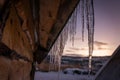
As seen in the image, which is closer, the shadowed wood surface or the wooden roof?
the shadowed wood surface

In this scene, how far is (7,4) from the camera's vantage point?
4.42ft

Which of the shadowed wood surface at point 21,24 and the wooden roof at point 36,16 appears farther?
the wooden roof at point 36,16

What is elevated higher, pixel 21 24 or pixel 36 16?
pixel 36 16

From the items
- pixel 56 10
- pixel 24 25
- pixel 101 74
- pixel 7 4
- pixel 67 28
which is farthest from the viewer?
pixel 101 74

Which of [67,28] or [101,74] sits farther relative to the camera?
[101,74]

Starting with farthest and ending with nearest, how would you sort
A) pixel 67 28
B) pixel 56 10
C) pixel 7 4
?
pixel 67 28 < pixel 56 10 < pixel 7 4

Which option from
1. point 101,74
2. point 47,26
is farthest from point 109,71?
point 47,26

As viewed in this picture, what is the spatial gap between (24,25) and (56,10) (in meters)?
0.40

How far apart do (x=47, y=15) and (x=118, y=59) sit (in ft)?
18.6

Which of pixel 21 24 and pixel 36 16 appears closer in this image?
pixel 21 24

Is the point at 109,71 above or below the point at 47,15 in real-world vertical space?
below

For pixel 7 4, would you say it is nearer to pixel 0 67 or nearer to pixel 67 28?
pixel 0 67

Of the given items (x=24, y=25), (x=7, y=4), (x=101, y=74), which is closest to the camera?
(x=7, y=4)

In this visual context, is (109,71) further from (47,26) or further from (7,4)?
(7,4)
